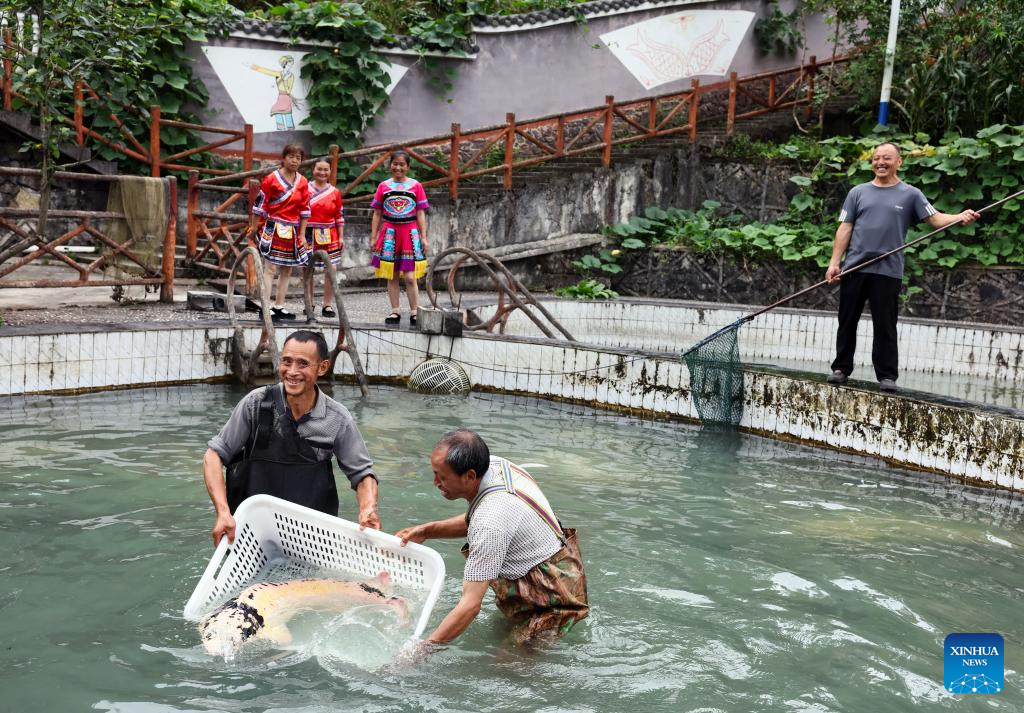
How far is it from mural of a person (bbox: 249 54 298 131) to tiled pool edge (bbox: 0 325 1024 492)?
23.5ft

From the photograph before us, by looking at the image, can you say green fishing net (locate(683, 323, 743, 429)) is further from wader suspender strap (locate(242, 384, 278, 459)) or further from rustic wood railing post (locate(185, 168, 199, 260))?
rustic wood railing post (locate(185, 168, 199, 260))

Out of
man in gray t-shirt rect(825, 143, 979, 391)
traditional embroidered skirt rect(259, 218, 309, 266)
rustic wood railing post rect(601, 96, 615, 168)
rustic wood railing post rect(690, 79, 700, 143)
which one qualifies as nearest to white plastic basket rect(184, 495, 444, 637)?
man in gray t-shirt rect(825, 143, 979, 391)

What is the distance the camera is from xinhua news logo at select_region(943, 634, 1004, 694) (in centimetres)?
461

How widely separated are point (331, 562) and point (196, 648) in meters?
0.67

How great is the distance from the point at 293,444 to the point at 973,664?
3241mm

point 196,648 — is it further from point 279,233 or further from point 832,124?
point 832,124

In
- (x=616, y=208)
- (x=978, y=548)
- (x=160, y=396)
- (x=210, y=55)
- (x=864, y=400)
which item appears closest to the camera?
(x=978, y=548)

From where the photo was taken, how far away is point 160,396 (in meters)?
9.92

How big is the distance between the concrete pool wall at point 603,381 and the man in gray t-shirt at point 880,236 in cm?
64

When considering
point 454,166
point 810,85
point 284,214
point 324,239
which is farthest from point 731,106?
point 284,214

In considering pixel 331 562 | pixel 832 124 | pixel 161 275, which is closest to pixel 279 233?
pixel 161 275

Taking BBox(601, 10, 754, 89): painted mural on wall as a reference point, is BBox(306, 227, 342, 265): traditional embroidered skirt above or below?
below

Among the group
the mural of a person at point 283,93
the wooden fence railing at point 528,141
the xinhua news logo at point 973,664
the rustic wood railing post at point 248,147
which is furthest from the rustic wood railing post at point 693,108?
the xinhua news logo at point 973,664

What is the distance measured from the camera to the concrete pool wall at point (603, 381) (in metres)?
8.30
